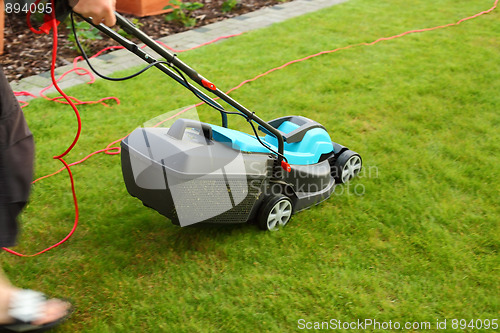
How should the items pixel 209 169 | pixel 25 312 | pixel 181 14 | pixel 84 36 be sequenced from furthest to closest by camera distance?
pixel 181 14
pixel 84 36
pixel 209 169
pixel 25 312

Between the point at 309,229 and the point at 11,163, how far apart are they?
1371 millimetres

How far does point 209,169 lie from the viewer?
1914 millimetres

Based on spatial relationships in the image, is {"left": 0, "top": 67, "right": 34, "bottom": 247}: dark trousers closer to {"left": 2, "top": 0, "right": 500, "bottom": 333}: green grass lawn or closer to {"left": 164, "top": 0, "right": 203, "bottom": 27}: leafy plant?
{"left": 2, "top": 0, "right": 500, "bottom": 333}: green grass lawn

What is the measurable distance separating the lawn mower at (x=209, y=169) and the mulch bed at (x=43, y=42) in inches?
95.8

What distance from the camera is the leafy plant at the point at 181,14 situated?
16.8 feet

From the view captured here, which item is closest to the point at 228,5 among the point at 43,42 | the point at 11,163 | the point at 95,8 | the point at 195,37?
the point at 195,37

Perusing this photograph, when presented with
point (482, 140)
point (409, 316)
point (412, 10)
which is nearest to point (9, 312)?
point (409, 316)

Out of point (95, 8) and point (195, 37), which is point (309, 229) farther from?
point (195, 37)

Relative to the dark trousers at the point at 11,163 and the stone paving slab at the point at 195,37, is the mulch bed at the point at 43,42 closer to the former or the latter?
the stone paving slab at the point at 195,37

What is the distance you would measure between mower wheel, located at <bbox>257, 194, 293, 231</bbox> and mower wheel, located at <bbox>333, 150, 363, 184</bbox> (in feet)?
1.48

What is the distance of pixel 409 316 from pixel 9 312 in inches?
57.2

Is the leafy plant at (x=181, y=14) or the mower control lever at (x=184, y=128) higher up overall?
the mower control lever at (x=184, y=128)

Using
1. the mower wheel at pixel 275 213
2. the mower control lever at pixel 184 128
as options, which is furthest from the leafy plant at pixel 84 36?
the mower wheel at pixel 275 213

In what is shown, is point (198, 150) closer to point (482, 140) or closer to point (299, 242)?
point (299, 242)
